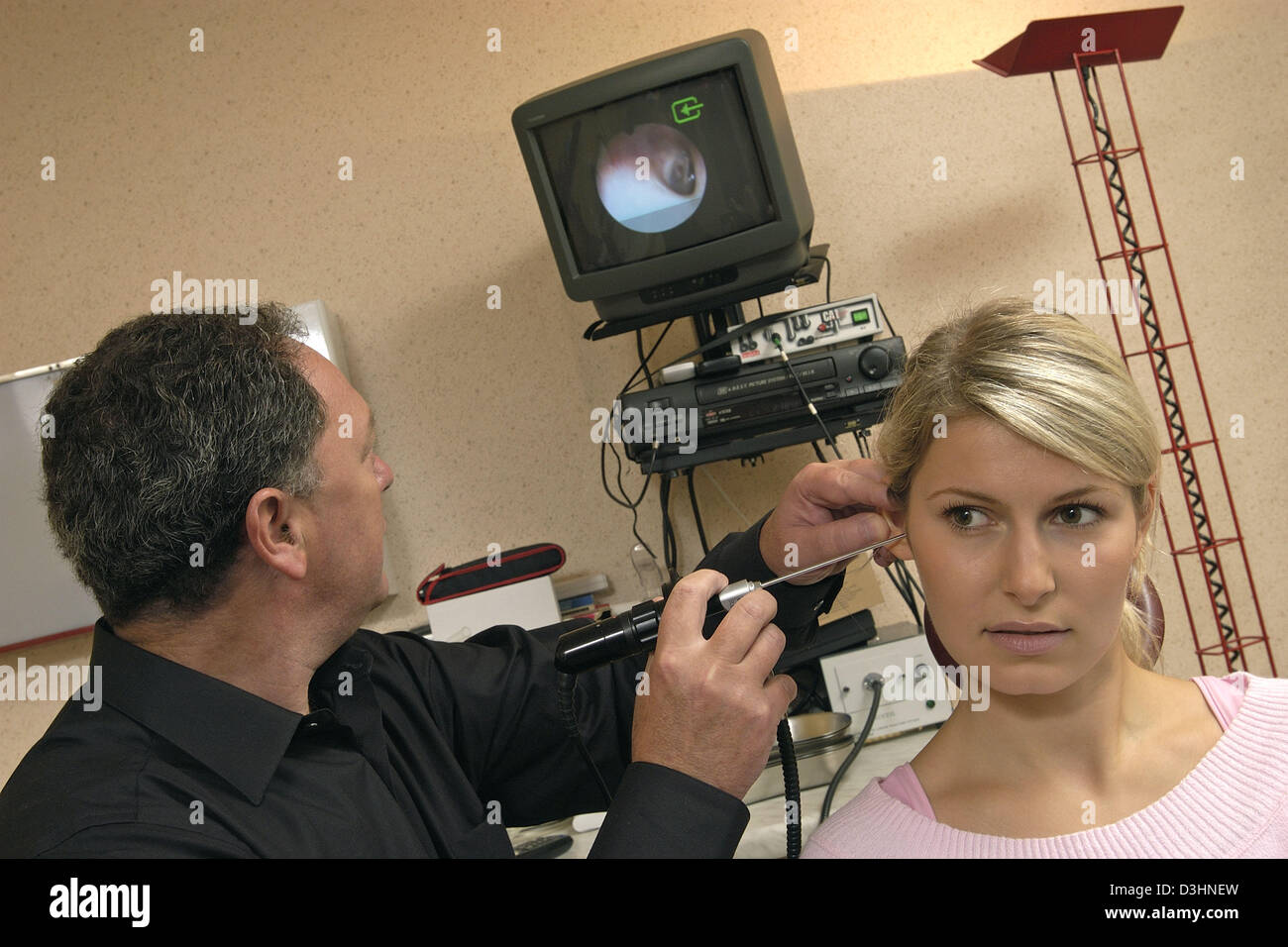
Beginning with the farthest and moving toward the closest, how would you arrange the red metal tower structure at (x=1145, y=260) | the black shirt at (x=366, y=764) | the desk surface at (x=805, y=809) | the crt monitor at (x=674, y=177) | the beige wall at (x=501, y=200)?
the beige wall at (x=501, y=200) < the red metal tower structure at (x=1145, y=260) < the crt monitor at (x=674, y=177) < the desk surface at (x=805, y=809) < the black shirt at (x=366, y=764)

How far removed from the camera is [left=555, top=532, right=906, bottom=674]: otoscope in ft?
3.74

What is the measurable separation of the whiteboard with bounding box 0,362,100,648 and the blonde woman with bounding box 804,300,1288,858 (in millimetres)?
2128

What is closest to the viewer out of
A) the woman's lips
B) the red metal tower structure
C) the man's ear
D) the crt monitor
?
the woman's lips

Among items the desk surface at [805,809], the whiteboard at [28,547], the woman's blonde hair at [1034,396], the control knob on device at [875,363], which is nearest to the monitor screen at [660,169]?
the control knob on device at [875,363]

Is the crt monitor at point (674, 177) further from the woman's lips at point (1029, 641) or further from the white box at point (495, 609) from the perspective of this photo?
the woman's lips at point (1029, 641)

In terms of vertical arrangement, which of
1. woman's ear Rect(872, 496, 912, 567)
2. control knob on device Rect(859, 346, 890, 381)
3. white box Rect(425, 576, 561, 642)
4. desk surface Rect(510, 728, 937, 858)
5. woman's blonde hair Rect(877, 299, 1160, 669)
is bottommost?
desk surface Rect(510, 728, 937, 858)

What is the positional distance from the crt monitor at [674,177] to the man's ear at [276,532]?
99 centimetres

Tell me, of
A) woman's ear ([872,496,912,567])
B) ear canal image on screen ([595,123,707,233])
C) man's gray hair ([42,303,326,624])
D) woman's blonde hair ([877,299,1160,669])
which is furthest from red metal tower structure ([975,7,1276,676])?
man's gray hair ([42,303,326,624])

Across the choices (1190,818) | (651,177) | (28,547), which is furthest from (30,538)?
(1190,818)

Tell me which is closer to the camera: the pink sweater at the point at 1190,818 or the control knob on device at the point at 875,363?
the pink sweater at the point at 1190,818

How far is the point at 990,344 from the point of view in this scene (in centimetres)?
122

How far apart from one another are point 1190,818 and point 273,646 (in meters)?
1.09

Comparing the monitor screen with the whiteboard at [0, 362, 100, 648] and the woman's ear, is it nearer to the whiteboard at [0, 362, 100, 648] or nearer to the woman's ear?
the woman's ear

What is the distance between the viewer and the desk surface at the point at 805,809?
5.56ft
